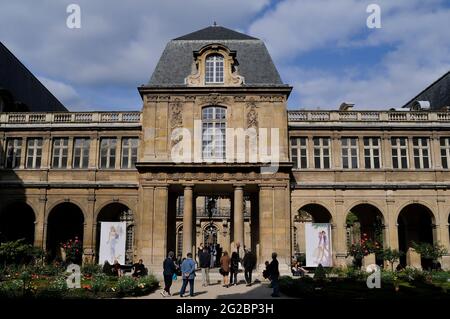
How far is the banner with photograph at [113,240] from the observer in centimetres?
2809

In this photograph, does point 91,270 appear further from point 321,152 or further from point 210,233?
point 210,233

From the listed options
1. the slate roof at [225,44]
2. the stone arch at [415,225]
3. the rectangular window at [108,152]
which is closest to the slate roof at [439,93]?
the stone arch at [415,225]

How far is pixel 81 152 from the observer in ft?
106

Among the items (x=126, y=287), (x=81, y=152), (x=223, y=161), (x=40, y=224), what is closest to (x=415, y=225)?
(x=223, y=161)

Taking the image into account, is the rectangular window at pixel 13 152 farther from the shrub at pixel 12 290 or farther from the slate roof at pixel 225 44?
the shrub at pixel 12 290

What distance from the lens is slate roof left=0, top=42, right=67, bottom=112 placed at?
34.8 metres

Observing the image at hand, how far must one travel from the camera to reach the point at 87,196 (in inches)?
1243

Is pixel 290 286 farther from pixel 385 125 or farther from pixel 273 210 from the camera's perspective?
pixel 385 125

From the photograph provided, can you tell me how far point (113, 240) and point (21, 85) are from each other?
54.8 feet

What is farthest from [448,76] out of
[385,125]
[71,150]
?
[71,150]

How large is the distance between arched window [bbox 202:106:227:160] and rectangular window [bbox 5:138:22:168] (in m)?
13.0

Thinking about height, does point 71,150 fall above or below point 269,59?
below

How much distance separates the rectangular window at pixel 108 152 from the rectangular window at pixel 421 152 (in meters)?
20.3

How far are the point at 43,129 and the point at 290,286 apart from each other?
21664mm
